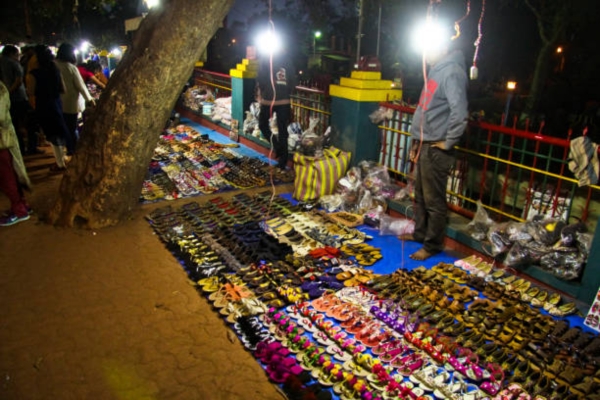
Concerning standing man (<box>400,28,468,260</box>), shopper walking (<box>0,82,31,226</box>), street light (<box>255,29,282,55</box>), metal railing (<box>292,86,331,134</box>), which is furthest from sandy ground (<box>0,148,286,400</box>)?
street light (<box>255,29,282,55</box>)

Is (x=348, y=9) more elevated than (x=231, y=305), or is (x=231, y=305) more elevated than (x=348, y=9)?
(x=348, y=9)

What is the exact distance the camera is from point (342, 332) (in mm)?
3617

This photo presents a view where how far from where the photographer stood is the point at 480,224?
5.02 m

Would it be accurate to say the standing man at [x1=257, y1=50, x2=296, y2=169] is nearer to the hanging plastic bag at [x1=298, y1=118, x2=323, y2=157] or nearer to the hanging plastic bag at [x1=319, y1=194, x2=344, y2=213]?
the hanging plastic bag at [x1=298, y1=118, x2=323, y2=157]

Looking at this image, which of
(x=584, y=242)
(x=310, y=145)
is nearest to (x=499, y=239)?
(x=584, y=242)

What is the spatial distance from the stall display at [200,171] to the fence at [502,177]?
2.11 meters

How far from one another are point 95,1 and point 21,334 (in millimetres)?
20272

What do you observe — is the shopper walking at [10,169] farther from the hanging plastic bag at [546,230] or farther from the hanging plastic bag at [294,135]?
the hanging plastic bag at [546,230]

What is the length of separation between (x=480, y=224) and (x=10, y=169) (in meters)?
6.08

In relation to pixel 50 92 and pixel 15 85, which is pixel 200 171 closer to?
pixel 50 92

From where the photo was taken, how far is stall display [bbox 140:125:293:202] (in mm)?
7180

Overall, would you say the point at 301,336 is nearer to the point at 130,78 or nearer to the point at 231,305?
the point at 231,305

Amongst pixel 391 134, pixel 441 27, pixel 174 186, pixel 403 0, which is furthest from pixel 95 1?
pixel 441 27

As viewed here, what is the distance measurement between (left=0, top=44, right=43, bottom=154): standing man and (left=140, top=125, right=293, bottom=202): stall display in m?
2.68
